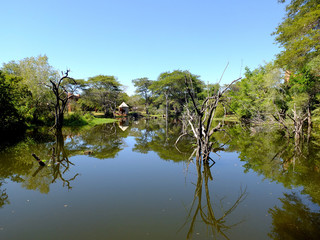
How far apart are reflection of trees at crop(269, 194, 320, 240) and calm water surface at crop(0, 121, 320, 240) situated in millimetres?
24

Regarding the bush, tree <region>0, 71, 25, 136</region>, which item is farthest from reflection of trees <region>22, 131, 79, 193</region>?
the bush

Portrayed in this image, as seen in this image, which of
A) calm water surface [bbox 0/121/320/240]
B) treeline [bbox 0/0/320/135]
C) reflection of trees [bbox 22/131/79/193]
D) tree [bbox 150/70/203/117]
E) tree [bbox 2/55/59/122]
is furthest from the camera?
tree [bbox 150/70/203/117]

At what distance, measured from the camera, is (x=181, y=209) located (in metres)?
5.23

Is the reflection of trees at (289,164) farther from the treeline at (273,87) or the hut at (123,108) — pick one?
the hut at (123,108)

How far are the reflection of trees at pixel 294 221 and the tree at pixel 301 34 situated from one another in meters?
13.1

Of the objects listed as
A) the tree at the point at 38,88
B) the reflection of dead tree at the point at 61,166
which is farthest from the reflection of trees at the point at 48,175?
the tree at the point at 38,88

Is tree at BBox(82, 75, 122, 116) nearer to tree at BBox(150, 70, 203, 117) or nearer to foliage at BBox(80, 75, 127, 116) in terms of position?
foliage at BBox(80, 75, 127, 116)

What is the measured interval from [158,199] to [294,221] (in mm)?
3821

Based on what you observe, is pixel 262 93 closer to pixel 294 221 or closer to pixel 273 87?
pixel 273 87

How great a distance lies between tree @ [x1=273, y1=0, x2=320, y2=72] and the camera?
13336 mm

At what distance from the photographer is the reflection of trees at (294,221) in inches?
163

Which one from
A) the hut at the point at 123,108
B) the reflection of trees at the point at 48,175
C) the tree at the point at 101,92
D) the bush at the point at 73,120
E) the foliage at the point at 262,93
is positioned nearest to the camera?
the reflection of trees at the point at 48,175

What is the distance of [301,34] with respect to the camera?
14742 mm

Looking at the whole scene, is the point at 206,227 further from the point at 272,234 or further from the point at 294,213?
the point at 294,213
